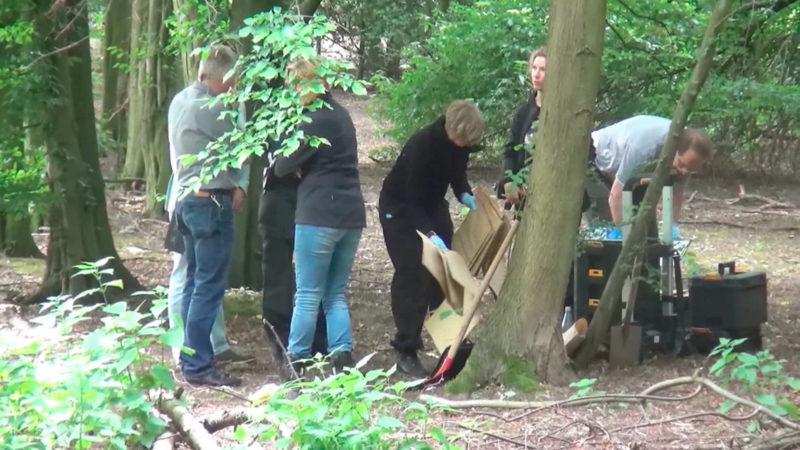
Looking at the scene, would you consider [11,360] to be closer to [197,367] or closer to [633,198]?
[197,367]

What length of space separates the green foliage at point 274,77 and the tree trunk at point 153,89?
6360 millimetres

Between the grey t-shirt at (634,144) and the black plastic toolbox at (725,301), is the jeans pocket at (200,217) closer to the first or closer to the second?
the grey t-shirt at (634,144)

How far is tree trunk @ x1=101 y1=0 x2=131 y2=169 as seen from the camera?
16.4 metres

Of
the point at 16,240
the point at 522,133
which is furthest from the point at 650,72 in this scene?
the point at 16,240

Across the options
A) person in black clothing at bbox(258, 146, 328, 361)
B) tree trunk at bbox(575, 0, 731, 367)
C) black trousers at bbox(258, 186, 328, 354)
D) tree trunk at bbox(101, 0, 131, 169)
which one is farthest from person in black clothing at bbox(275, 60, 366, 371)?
tree trunk at bbox(101, 0, 131, 169)

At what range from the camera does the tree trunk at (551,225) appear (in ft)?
18.0

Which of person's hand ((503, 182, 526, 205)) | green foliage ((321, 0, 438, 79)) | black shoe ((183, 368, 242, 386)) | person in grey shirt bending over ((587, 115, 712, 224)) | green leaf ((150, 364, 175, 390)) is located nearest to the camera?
green leaf ((150, 364, 175, 390))

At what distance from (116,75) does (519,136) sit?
→ 41.3ft

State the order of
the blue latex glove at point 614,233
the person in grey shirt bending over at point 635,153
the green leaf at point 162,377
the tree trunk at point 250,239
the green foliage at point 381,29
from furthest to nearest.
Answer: the green foliage at point 381,29
the tree trunk at point 250,239
the blue latex glove at point 614,233
the person in grey shirt bending over at point 635,153
the green leaf at point 162,377

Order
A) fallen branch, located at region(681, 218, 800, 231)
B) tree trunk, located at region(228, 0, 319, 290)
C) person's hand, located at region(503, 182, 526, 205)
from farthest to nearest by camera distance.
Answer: fallen branch, located at region(681, 218, 800, 231), tree trunk, located at region(228, 0, 319, 290), person's hand, located at region(503, 182, 526, 205)

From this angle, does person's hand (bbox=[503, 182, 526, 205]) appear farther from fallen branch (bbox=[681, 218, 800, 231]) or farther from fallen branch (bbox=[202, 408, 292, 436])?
fallen branch (bbox=[681, 218, 800, 231])

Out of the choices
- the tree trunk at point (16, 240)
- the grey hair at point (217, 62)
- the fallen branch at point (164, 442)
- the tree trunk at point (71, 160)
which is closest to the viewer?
the fallen branch at point (164, 442)

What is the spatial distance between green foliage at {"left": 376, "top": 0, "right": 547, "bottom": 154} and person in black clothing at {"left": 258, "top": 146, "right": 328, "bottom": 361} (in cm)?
741

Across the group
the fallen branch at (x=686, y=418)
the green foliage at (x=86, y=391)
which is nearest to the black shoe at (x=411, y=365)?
the fallen branch at (x=686, y=418)
